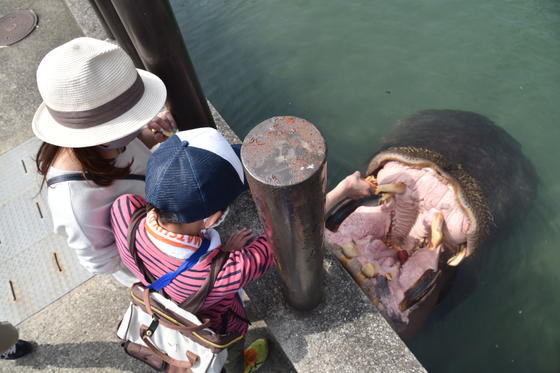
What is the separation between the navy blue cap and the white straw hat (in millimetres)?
425

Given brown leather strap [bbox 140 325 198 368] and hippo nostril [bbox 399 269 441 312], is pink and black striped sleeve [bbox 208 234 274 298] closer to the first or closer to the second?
brown leather strap [bbox 140 325 198 368]

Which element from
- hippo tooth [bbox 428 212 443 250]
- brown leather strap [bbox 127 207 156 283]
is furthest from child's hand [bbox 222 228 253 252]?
hippo tooth [bbox 428 212 443 250]

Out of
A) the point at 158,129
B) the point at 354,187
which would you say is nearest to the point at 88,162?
the point at 158,129

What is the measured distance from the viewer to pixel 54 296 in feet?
12.4

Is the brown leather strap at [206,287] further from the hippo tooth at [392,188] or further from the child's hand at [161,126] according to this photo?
the hippo tooth at [392,188]

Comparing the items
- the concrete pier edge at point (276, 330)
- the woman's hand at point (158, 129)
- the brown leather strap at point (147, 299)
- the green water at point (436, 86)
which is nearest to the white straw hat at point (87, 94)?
the brown leather strap at point (147, 299)

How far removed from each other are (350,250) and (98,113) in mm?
2295

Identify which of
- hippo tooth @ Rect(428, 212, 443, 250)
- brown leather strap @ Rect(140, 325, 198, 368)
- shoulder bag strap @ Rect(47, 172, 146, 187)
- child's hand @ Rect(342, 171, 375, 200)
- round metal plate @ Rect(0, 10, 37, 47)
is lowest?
hippo tooth @ Rect(428, 212, 443, 250)

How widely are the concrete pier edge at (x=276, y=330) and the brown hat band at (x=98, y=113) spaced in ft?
4.69

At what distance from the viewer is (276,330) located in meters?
2.75

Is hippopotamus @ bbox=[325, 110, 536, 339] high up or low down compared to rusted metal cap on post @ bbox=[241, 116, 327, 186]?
down

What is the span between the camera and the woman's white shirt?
6.94 feet

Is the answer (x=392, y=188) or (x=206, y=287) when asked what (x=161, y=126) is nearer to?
(x=206, y=287)

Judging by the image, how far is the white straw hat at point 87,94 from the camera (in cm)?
196
